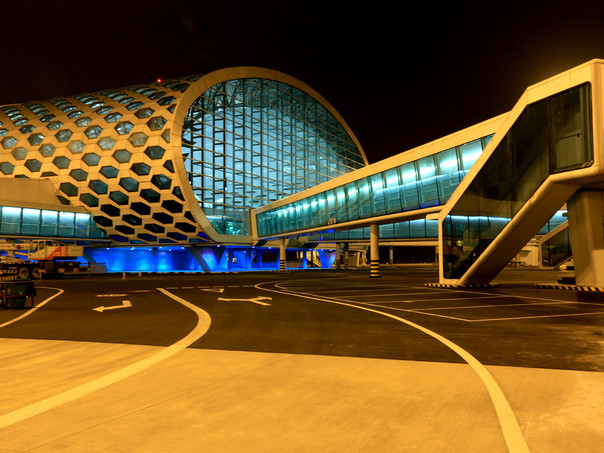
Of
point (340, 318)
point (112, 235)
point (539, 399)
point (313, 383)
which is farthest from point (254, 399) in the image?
point (112, 235)

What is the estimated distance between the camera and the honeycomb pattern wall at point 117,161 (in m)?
51.1

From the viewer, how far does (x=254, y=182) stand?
203 ft

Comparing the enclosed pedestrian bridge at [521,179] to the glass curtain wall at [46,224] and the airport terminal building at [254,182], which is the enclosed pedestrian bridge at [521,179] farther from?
the glass curtain wall at [46,224]

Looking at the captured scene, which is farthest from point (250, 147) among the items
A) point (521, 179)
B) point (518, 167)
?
point (521, 179)

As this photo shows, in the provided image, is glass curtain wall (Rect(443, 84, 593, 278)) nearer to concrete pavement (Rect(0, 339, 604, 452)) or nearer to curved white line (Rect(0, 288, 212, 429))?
concrete pavement (Rect(0, 339, 604, 452))

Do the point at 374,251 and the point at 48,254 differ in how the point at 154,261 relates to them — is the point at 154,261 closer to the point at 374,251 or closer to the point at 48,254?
the point at 48,254

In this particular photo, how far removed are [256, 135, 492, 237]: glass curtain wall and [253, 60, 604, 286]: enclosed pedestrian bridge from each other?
8cm

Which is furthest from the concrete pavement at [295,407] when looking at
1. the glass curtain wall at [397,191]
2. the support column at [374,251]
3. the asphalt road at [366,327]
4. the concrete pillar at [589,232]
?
the support column at [374,251]

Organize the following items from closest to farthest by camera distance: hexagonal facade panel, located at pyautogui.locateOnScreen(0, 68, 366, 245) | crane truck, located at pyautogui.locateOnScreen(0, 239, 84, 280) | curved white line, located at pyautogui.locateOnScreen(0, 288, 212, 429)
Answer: curved white line, located at pyautogui.locateOnScreen(0, 288, 212, 429)
crane truck, located at pyautogui.locateOnScreen(0, 239, 84, 280)
hexagonal facade panel, located at pyautogui.locateOnScreen(0, 68, 366, 245)

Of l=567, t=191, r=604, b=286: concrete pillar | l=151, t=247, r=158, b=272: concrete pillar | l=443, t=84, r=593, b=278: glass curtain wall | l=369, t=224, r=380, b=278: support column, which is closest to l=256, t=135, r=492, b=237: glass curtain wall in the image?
l=369, t=224, r=380, b=278: support column

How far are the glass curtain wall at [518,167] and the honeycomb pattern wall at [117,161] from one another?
119 ft

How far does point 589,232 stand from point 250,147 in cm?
5023

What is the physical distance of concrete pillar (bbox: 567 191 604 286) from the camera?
54.9 feet

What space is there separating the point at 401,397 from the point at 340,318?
255 inches
